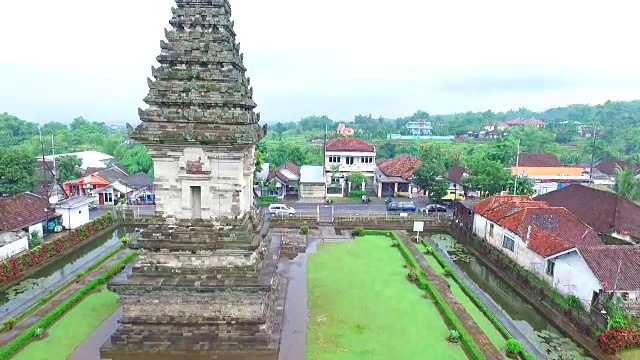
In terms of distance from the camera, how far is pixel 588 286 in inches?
762

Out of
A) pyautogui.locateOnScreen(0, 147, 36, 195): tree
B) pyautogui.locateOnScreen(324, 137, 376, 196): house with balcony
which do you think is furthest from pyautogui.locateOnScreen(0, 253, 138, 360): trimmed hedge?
pyautogui.locateOnScreen(324, 137, 376, 196): house with balcony

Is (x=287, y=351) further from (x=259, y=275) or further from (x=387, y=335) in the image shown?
(x=387, y=335)

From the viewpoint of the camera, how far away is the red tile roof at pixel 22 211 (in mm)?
26031

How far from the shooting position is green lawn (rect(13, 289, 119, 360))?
13992 mm

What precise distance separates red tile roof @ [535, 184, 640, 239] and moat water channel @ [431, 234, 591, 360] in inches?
338

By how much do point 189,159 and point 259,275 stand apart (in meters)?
4.60

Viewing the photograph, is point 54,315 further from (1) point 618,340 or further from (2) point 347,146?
(2) point 347,146

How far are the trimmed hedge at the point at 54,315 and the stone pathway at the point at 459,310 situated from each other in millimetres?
15752

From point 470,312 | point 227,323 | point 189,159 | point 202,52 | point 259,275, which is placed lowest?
point 470,312

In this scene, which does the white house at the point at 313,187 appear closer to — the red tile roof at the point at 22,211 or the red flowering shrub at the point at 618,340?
the red tile roof at the point at 22,211

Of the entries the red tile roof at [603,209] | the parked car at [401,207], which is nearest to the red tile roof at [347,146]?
the parked car at [401,207]

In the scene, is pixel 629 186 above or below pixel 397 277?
above

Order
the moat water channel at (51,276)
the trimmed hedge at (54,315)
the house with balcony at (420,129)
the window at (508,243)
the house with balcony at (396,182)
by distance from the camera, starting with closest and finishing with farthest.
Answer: the trimmed hedge at (54,315) < the moat water channel at (51,276) < the window at (508,243) < the house with balcony at (396,182) < the house with balcony at (420,129)

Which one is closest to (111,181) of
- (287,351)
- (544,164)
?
(287,351)
